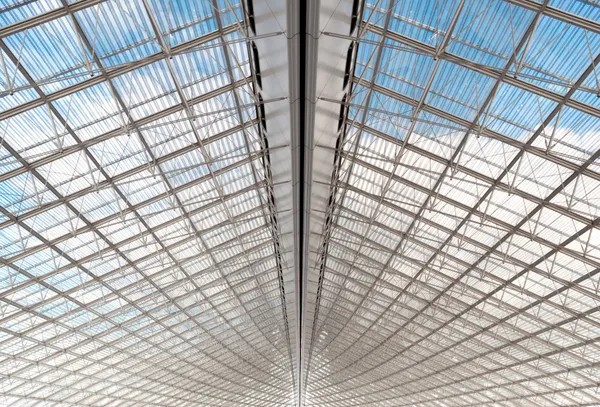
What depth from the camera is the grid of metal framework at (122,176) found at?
55.4ft

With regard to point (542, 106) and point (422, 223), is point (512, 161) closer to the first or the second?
point (542, 106)

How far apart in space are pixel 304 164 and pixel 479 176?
26.9ft

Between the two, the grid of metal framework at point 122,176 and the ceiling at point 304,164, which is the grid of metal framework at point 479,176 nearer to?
the ceiling at point 304,164

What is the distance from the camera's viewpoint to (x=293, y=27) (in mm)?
13875

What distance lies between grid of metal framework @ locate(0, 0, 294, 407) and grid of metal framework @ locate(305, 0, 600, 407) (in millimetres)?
5116

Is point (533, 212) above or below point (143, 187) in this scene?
below

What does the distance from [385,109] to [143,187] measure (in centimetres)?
1264

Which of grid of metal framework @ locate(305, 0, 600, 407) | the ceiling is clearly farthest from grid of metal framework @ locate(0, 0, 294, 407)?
grid of metal framework @ locate(305, 0, 600, 407)

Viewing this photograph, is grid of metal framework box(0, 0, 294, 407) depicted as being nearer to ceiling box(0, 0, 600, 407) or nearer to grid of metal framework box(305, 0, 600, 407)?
ceiling box(0, 0, 600, 407)

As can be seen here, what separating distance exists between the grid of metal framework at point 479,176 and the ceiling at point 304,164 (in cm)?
10

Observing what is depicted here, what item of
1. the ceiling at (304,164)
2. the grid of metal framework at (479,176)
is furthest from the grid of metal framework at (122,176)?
the grid of metal framework at (479,176)

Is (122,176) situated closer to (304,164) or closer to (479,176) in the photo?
(304,164)

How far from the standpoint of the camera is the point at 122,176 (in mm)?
23531

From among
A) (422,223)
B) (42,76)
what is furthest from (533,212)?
(42,76)
